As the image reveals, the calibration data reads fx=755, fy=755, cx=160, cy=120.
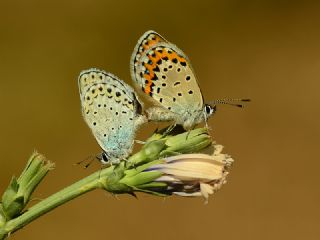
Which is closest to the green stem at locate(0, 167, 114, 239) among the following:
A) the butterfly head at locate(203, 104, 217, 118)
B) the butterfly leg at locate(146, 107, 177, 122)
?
the butterfly leg at locate(146, 107, 177, 122)

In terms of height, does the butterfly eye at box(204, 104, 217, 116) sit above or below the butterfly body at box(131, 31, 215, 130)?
below

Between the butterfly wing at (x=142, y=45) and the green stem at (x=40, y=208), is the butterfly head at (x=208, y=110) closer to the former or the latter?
the butterfly wing at (x=142, y=45)

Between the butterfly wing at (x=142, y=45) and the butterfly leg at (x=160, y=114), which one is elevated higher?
the butterfly wing at (x=142, y=45)

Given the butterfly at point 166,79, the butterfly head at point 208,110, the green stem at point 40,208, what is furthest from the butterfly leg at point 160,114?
the green stem at point 40,208

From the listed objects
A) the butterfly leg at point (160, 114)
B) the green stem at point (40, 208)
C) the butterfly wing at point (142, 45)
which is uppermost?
the butterfly wing at point (142, 45)

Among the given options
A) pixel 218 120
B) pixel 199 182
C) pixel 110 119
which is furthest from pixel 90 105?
pixel 218 120

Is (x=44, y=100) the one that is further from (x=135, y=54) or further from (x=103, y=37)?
(x=135, y=54)

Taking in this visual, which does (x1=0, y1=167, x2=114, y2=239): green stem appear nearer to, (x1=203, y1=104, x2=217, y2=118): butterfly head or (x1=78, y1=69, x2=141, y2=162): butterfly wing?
(x1=78, y1=69, x2=141, y2=162): butterfly wing

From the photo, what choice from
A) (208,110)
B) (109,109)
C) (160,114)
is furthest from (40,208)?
(208,110)
